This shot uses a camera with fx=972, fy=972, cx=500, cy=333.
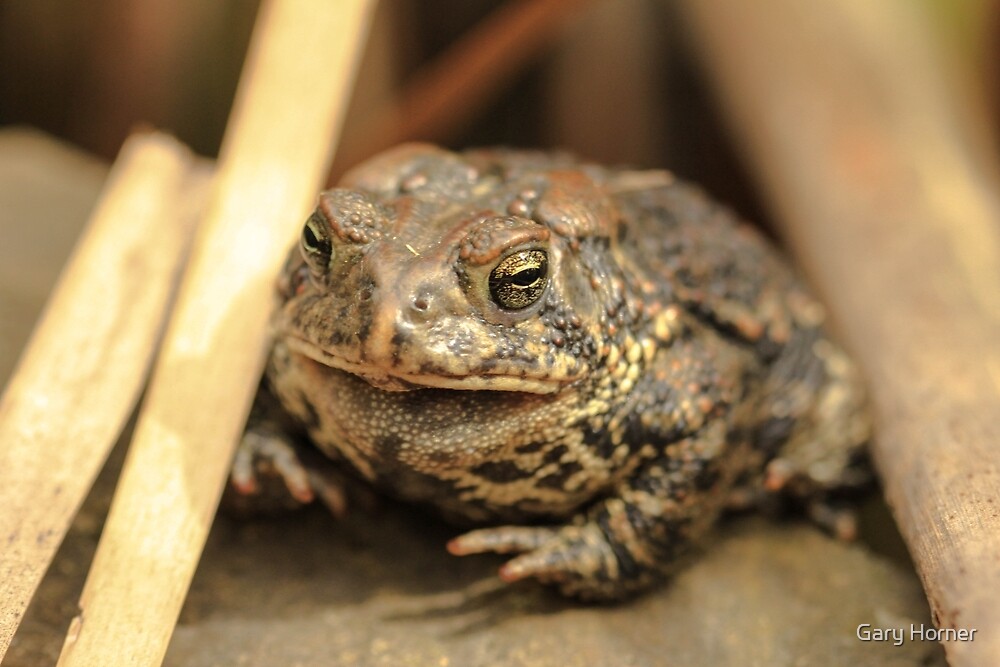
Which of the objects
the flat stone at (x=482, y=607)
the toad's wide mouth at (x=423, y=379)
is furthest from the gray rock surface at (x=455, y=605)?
the toad's wide mouth at (x=423, y=379)

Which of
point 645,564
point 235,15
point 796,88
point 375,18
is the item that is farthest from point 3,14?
point 645,564

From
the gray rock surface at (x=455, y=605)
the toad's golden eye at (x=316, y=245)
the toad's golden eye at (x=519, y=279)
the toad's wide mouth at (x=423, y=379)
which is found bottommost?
the gray rock surface at (x=455, y=605)

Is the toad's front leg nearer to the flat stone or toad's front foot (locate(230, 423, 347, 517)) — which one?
the flat stone

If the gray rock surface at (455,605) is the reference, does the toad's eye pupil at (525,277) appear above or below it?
above

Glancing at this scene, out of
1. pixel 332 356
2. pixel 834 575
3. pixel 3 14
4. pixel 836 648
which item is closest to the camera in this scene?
pixel 332 356

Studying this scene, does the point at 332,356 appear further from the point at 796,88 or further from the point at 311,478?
the point at 796,88

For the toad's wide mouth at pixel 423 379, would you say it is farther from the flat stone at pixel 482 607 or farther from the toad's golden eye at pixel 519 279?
the flat stone at pixel 482 607

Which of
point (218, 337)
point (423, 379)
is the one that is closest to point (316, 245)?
point (423, 379)
